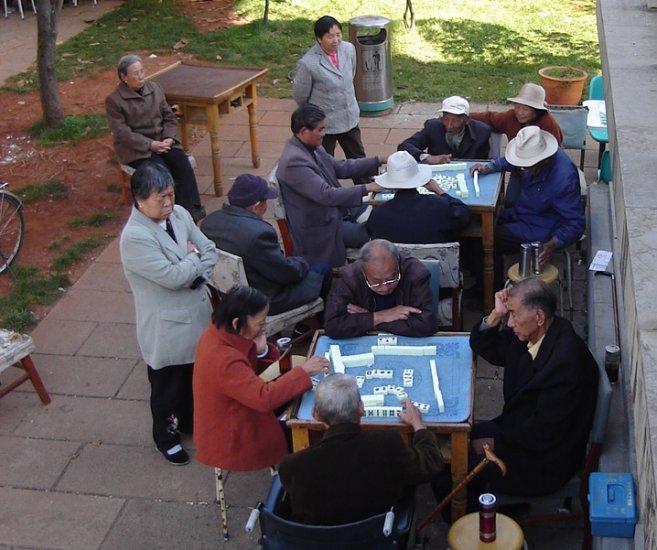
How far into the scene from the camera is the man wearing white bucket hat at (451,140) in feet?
24.5

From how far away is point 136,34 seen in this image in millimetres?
15000

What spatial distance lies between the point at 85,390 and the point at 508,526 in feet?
10.6

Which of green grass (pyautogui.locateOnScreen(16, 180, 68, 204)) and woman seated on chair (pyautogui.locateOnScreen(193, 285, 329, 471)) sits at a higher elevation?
woman seated on chair (pyautogui.locateOnScreen(193, 285, 329, 471))

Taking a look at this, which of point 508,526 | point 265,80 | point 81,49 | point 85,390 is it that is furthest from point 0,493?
point 81,49

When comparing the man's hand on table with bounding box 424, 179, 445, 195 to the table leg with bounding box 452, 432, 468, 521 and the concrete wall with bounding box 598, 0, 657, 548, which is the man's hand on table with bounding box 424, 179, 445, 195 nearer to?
the concrete wall with bounding box 598, 0, 657, 548

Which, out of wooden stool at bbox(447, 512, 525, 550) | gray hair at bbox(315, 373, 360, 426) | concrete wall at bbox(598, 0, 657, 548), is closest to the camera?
concrete wall at bbox(598, 0, 657, 548)

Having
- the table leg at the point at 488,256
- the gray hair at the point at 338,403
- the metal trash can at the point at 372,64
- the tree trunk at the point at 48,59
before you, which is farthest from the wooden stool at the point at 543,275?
the tree trunk at the point at 48,59

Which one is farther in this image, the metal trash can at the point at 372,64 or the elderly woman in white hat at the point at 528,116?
the metal trash can at the point at 372,64

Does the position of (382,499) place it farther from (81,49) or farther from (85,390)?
(81,49)

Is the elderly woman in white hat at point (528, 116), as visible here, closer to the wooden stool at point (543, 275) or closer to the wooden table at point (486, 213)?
the wooden table at point (486, 213)

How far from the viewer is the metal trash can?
424 inches

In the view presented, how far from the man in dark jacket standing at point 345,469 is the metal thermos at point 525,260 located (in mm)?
2597

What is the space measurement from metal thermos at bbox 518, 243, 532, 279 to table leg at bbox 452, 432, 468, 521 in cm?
212

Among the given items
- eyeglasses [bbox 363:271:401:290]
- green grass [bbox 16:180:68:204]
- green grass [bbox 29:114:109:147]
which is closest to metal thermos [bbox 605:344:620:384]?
eyeglasses [bbox 363:271:401:290]
